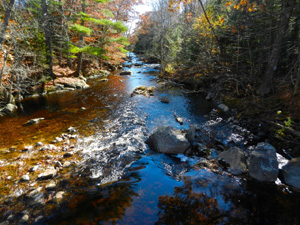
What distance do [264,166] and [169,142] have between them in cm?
254

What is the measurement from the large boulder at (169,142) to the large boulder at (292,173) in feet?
8.06

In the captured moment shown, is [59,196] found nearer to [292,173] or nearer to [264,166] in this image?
[264,166]

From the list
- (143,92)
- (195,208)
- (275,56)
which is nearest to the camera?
(195,208)

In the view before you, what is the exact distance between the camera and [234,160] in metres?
4.18

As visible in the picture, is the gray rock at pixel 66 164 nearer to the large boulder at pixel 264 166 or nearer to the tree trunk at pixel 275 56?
the large boulder at pixel 264 166

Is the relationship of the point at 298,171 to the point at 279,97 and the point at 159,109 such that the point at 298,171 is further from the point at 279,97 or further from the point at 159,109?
the point at 159,109

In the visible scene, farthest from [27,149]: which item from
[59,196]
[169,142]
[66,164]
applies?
[169,142]

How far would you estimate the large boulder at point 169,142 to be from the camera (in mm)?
4828

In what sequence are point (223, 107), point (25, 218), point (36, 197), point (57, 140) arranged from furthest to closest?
1. point (223, 107)
2. point (57, 140)
3. point (36, 197)
4. point (25, 218)

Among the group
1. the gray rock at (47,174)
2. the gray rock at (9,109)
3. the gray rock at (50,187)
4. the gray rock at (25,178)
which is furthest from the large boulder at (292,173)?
the gray rock at (9,109)

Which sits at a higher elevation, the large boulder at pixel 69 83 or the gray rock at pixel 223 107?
the large boulder at pixel 69 83

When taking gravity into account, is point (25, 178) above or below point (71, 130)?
below

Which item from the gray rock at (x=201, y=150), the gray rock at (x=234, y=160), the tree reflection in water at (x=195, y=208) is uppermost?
the gray rock at (x=234, y=160)

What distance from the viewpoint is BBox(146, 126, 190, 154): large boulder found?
483 cm
